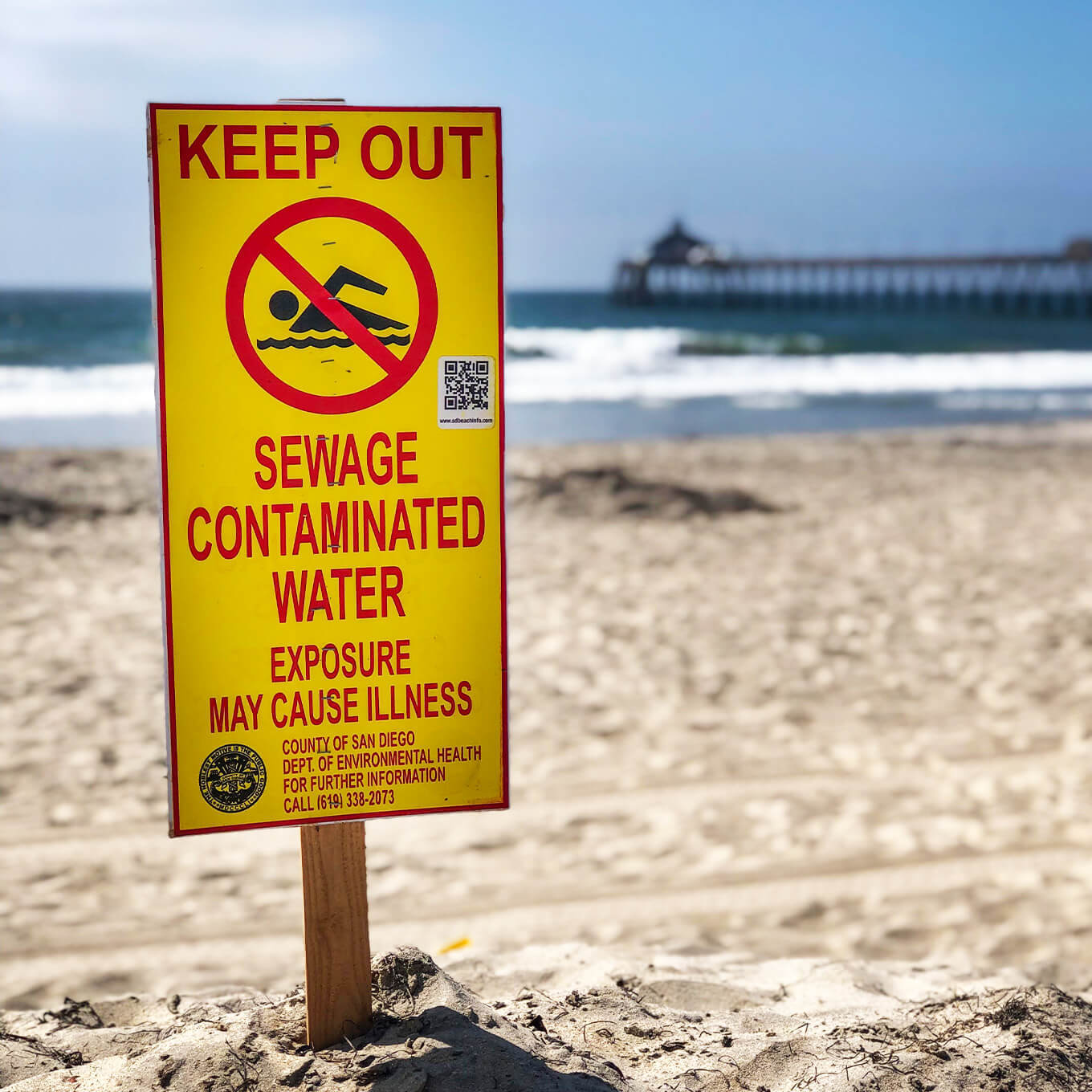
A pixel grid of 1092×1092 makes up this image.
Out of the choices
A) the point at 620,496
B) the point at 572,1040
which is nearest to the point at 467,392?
the point at 572,1040

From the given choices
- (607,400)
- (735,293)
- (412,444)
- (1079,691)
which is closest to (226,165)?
(412,444)

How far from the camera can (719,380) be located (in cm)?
2377

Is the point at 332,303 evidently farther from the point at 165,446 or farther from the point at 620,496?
the point at 620,496

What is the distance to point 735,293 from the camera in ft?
184

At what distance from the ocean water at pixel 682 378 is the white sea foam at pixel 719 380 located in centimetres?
6

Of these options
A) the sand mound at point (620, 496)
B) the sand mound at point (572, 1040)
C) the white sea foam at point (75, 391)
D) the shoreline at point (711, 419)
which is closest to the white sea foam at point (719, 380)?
the white sea foam at point (75, 391)

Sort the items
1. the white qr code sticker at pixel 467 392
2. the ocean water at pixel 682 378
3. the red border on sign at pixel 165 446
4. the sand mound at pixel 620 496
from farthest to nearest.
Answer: the ocean water at pixel 682 378 < the sand mound at pixel 620 496 < the white qr code sticker at pixel 467 392 < the red border on sign at pixel 165 446

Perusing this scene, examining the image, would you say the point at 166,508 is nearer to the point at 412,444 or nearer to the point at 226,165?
the point at 412,444

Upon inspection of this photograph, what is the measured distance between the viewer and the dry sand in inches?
80.6

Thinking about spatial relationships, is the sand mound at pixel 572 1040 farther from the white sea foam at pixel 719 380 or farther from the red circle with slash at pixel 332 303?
the white sea foam at pixel 719 380

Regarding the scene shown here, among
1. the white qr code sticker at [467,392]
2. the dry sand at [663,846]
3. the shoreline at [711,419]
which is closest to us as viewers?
the white qr code sticker at [467,392]

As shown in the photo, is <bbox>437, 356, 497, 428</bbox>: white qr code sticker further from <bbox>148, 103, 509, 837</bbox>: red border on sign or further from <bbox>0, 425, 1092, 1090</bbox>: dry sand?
<bbox>0, 425, 1092, 1090</bbox>: dry sand

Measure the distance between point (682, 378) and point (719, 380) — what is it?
0.76 meters

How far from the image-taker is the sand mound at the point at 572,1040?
72.4 inches
